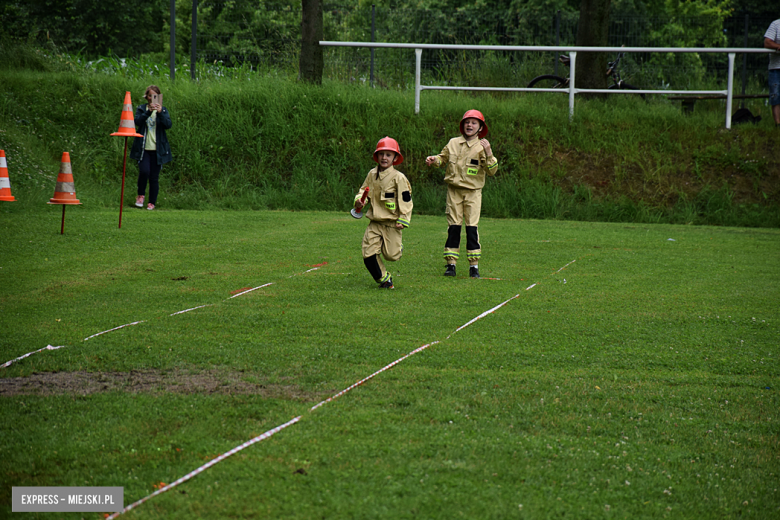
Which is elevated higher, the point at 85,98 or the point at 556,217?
the point at 85,98

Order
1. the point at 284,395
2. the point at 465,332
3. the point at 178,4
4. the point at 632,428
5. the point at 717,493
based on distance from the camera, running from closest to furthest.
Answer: the point at 717,493, the point at 632,428, the point at 284,395, the point at 465,332, the point at 178,4

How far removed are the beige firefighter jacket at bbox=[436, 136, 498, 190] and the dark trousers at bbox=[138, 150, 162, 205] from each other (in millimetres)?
7085

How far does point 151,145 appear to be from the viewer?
1444 centimetres

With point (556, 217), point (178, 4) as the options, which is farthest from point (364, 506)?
point (178, 4)

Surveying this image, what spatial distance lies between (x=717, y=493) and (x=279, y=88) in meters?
16.6

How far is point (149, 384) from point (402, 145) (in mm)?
13578

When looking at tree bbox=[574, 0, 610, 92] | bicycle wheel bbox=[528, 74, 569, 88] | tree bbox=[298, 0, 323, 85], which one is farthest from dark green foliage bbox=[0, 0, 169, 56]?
tree bbox=[574, 0, 610, 92]

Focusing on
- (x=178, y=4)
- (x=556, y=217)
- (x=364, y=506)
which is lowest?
(x=364, y=506)

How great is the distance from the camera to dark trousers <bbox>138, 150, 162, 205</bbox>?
1445 cm

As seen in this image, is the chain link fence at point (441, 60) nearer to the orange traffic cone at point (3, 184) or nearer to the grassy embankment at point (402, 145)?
the grassy embankment at point (402, 145)

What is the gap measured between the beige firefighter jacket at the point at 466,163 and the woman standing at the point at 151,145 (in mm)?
7028

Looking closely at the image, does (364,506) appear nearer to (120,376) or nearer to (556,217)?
(120,376)

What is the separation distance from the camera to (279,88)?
18.7 meters

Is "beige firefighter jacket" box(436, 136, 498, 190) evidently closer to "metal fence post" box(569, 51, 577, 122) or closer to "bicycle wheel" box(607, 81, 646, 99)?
"metal fence post" box(569, 51, 577, 122)
